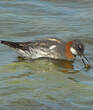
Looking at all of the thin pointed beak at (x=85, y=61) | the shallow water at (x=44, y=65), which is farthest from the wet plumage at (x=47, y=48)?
the shallow water at (x=44, y=65)

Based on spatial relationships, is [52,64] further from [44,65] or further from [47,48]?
[47,48]

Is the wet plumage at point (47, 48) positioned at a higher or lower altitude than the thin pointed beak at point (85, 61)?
higher

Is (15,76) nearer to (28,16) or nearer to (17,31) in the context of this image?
(17,31)

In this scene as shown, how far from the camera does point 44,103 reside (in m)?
8.15

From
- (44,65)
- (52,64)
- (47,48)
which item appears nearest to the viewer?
(44,65)

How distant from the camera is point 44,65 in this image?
11.5 m

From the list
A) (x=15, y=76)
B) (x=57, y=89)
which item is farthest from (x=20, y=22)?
(x=57, y=89)

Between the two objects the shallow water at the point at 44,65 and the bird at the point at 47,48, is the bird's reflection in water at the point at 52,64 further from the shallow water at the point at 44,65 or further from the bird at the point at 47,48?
the bird at the point at 47,48

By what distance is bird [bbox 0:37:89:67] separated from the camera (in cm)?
1204

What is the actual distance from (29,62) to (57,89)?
2.93m

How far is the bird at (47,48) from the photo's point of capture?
39.5 ft

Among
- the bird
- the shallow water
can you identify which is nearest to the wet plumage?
the bird

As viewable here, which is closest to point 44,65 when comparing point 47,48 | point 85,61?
point 47,48

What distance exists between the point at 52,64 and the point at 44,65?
1.02 ft
